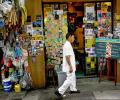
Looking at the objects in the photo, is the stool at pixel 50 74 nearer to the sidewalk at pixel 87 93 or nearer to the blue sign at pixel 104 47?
the sidewalk at pixel 87 93

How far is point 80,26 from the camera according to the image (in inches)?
547

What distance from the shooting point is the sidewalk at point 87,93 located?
38.2ft

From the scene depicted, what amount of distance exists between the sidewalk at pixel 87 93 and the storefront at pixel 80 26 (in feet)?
3.34

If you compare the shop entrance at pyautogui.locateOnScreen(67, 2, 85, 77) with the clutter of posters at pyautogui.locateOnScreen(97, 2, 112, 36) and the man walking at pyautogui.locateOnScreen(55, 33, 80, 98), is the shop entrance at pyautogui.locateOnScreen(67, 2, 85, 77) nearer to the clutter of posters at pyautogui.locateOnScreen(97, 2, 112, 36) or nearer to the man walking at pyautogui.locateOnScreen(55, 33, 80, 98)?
the clutter of posters at pyautogui.locateOnScreen(97, 2, 112, 36)

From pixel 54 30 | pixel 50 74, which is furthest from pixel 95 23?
pixel 50 74

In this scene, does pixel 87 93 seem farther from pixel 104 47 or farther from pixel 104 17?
pixel 104 17

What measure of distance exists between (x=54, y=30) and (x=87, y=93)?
2.80 meters

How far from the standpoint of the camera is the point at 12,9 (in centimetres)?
1214

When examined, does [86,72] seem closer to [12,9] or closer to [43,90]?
[43,90]

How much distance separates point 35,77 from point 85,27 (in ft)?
8.94

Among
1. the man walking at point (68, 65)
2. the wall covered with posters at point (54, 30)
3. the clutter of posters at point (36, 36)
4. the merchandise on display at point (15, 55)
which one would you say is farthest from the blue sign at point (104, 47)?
the merchandise on display at point (15, 55)

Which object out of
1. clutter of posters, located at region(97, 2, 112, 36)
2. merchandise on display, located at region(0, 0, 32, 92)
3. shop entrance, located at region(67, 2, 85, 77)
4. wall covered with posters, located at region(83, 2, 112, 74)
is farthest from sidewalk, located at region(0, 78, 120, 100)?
clutter of posters, located at region(97, 2, 112, 36)

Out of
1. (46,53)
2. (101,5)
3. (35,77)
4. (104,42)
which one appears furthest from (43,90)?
(101,5)

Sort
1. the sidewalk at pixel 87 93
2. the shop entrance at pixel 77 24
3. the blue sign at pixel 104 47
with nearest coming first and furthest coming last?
the sidewalk at pixel 87 93
the blue sign at pixel 104 47
the shop entrance at pixel 77 24
